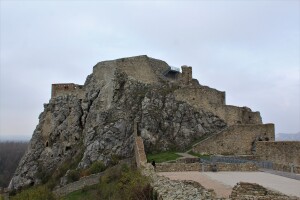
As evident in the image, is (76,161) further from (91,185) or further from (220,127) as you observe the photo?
(220,127)

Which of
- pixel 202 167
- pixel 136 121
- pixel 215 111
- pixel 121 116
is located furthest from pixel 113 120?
pixel 202 167

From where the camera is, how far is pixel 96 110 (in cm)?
3703

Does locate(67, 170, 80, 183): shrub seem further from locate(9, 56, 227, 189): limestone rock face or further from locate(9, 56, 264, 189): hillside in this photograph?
locate(9, 56, 227, 189): limestone rock face

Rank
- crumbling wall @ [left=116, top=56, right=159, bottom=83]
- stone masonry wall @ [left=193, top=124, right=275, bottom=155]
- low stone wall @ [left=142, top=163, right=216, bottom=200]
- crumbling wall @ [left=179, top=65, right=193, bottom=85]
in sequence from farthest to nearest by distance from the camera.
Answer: crumbling wall @ [left=179, top=65, right=193, bottom=85] < crumbling wall @ [left=116, top=56, right=159, bottom=83] < stone masonry wall @ [left=193, top=124, right=275, bottom=155] < low stone wall @ [left=142, top=163, right=216, bottom=200]

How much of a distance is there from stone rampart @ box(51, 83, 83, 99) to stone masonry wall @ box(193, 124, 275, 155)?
665 inches

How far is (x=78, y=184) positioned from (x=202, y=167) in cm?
1290

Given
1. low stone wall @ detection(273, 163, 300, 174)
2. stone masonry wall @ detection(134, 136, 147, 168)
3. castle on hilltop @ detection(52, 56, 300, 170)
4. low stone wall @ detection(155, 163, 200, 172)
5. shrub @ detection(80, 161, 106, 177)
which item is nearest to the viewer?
low stone wall @ detection(273, 163, 300, 174)

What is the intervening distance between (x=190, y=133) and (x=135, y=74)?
8.65 m

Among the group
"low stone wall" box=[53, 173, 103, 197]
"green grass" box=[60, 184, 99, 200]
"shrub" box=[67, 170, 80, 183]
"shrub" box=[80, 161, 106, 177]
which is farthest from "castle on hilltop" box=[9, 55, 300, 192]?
"green grass" box=[60, 184, 99, 200]

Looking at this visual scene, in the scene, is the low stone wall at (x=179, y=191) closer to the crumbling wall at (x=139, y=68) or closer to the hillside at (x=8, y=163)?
the crumbling wall at (x=139, y=68)

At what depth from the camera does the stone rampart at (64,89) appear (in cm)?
4156

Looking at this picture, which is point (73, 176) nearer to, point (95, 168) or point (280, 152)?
point (95, 168)

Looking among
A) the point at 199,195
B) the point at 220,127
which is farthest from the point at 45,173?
the point at 199,195

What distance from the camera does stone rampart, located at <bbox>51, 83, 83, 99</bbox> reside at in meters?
41.6
